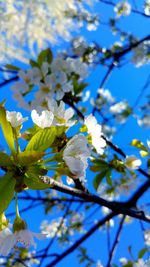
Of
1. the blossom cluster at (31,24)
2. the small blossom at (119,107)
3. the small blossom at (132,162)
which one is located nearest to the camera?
the small blossom at (132,162)

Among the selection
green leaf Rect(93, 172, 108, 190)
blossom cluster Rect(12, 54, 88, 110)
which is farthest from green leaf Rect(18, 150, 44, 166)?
blossom cluster Rect(12, 54, 88, 110)

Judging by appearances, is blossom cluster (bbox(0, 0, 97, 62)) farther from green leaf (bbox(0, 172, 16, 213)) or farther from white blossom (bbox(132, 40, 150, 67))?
green leaf (bbox(0, 172, 16, 213))

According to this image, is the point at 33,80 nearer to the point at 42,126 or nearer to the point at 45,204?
the point at 42,126

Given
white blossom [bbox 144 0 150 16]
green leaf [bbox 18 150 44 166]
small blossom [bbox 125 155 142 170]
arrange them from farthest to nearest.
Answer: white blossom [bbox 144 0 150 16]
small blossom [bbox 125 155 142 170]
green leaf [bbox 18 150 44 166]

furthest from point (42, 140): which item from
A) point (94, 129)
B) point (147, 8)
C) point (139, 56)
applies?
point (139, 56)

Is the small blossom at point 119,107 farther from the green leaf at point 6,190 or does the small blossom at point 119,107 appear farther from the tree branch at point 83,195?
the green leaf at point 6,190

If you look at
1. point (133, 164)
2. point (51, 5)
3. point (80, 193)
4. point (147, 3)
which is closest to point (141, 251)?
point (133, 164)

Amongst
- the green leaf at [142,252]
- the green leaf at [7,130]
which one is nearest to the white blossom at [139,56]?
the green leaf at [142,252]
